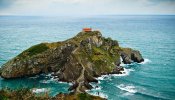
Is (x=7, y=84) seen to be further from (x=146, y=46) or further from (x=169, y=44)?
(x=169, y=44)

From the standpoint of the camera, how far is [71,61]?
3661 inches

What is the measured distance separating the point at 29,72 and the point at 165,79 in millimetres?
47316

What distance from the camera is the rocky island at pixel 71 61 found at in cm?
9188

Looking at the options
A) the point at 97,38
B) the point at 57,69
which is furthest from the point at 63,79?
the point at 97,38

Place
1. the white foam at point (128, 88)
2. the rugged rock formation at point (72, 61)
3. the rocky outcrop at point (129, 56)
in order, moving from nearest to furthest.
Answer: the white foam at point (128, 88), the rugged rock formation at point (72, 61), the rocky outcrop at point (129, 56)

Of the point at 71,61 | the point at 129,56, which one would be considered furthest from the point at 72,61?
the point at 129,56

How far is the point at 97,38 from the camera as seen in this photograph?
11112 centimetres

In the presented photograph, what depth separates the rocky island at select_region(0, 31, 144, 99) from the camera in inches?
3617

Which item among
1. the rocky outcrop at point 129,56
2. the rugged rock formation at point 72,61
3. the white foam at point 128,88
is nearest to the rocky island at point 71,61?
the rugged rock formation at point 72,61

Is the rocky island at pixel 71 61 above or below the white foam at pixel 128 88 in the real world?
above

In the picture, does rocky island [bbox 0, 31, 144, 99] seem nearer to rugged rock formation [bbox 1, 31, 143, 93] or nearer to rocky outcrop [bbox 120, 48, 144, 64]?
rugged rock formation [bbox 1, 31, 143, 93]

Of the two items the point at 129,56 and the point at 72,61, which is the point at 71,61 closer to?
the point at 72,61

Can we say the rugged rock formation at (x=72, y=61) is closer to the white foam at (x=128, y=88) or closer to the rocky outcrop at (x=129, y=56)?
the rocky outcrop at (x=129, y=56)

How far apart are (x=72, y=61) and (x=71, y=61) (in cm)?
35
